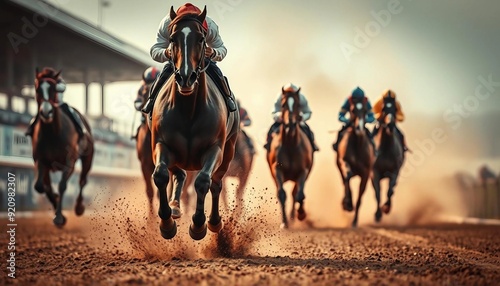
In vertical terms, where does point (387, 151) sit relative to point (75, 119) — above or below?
below

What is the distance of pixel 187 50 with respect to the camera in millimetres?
6770

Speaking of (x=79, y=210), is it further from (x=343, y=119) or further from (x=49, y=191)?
(x=343, y=119)

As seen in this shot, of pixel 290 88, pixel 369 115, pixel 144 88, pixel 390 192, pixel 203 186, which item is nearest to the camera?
pixel 203 186

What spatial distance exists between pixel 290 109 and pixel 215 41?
5.00 meters

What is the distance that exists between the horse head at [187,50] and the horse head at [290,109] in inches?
235

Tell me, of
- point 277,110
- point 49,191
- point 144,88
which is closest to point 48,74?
point 144,88

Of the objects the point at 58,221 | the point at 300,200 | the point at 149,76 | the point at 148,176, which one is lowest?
the point at 58,221

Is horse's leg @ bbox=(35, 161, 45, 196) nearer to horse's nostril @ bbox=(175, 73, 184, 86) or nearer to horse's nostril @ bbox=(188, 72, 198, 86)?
horse's nostril @ bbox=(175, 73, 184, 86)

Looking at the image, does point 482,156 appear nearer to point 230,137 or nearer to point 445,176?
point 445,176

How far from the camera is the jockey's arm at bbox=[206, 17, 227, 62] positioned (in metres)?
8.03

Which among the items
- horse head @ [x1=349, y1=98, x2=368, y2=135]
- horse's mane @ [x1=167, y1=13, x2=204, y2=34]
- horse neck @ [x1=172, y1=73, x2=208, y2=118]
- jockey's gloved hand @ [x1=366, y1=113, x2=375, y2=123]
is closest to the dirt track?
horse neck @ [x1=172, y1=73, x2=208, y2=118]

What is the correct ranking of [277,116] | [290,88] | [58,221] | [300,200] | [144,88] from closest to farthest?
[58,221], [144,88], [300,200], [290,88], [277,116]

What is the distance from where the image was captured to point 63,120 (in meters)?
12.5

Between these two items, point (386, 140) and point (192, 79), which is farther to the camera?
point (386, 140)
